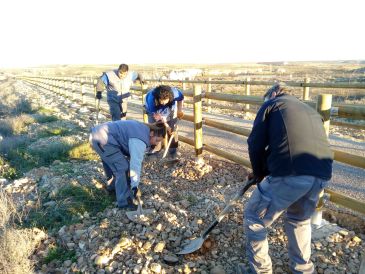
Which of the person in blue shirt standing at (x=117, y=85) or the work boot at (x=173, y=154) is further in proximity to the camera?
the person in blue shirt standing at (x=117, y=85)

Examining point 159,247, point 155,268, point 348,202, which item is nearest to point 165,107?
point 159,247

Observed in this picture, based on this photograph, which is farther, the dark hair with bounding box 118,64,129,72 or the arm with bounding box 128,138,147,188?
the dark hair with bounding box 118,64,129,72

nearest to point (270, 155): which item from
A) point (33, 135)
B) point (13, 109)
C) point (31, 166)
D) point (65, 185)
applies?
point (65, 185)

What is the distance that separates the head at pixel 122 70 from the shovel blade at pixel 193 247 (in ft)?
15.2

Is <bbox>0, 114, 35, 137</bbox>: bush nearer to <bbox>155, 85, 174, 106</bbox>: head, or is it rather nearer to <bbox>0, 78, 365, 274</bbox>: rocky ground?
<bbox>0, 78, 365, 274</bbox>: rocky ground

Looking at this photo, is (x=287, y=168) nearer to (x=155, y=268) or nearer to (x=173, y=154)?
(x=155, y=268)

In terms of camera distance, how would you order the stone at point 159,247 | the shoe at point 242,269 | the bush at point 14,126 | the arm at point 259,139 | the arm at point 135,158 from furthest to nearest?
the bush at point 14,126
the arm at point 135,158
the stone at point 159,247
the shoe at point 242,269
the arm at point 259,139

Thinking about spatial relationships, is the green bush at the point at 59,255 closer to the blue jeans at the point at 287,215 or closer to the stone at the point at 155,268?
the stone at the point at 155,268

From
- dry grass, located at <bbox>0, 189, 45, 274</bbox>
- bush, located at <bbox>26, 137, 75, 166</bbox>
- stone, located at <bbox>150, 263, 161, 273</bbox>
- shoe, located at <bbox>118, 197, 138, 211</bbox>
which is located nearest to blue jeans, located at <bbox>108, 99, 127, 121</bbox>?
bush, located at <bbox>26, 137, 75, 166</bbox>

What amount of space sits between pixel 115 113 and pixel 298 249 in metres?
5.64

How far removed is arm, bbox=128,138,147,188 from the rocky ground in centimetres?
50

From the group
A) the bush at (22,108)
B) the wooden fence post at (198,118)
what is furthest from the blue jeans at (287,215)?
the bush at (22,108)

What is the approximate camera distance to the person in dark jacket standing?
2551 mm

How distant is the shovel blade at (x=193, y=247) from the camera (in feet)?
11.3
